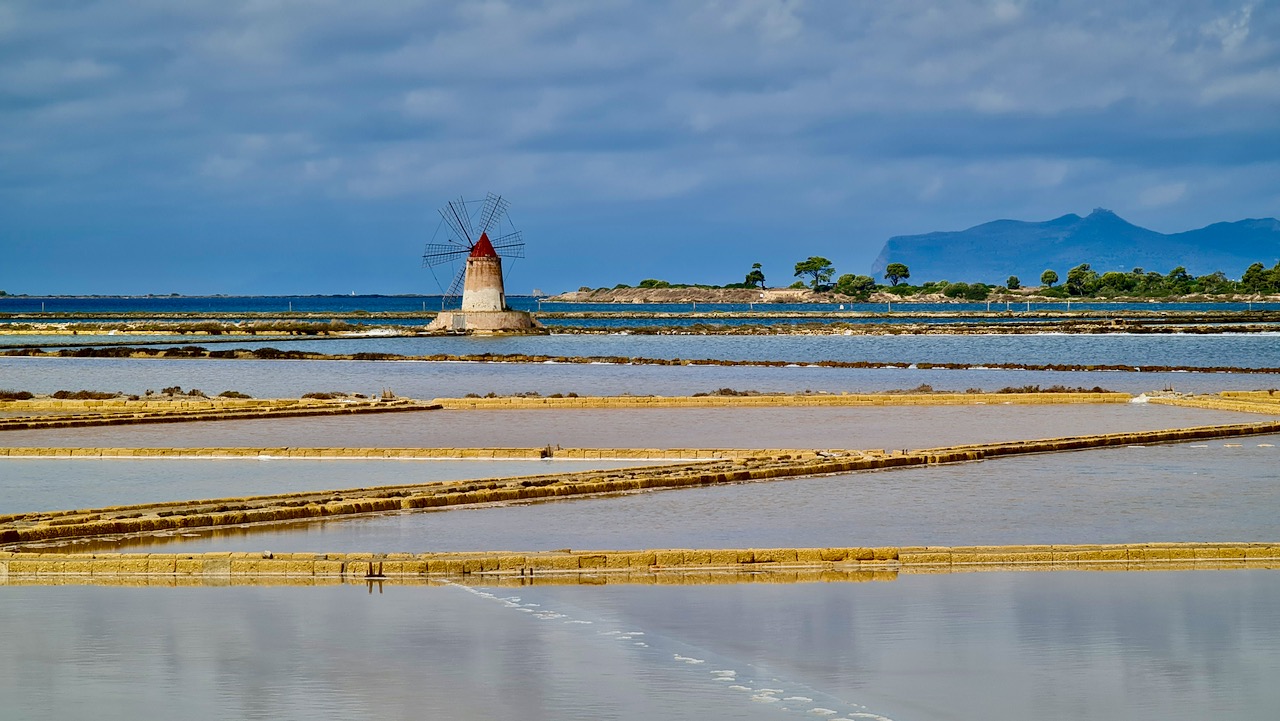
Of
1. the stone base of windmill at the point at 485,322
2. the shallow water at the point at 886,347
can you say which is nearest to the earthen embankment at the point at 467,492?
the shallow water at the point at 886,347

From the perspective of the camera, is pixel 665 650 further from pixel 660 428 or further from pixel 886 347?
pixel 886 347

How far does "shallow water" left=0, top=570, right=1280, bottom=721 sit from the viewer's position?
204 inches

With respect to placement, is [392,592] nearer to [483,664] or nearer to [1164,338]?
[483,664]

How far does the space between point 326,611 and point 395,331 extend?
191ft

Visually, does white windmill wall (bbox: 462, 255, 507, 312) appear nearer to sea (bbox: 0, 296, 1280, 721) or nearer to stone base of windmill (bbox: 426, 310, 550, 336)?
stone base of windmill (bbox: 426, 310, 550, 336)

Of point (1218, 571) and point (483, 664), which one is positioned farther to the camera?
point (1218, 571)

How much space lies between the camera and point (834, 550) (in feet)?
26.6

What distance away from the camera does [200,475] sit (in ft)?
41.5

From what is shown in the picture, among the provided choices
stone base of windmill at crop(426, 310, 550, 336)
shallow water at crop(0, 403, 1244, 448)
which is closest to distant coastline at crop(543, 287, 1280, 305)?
stone base of windmill at crop(426, 310, 550, 336)

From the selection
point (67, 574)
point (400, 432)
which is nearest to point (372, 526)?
point (67, 574)

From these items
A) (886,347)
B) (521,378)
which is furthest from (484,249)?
(521,378)

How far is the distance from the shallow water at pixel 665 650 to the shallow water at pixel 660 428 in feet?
26.2

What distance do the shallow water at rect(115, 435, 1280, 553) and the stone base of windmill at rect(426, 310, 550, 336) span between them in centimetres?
4551

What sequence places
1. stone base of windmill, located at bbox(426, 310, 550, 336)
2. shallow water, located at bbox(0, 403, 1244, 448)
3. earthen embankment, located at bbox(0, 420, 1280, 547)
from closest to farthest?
earthen embankment, located at bbox(0, 420, 1280, 547)
shallow water, located at bbox(0, 403, 1244, 448)
stone base of windmill, located at bbox(426, 310, 550, 336)
